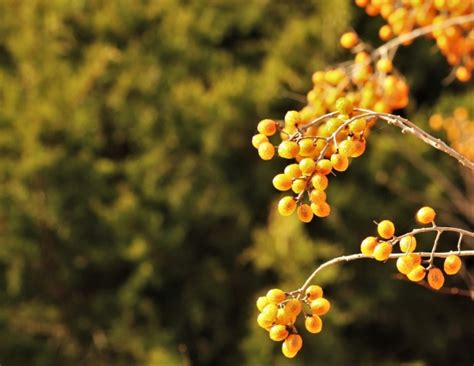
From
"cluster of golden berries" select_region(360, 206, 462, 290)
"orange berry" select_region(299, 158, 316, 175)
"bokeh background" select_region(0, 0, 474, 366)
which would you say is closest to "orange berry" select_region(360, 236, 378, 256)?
"cluster of golden berries" select_region(360, 206, 462, 290)

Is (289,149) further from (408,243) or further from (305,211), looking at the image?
(408,243)

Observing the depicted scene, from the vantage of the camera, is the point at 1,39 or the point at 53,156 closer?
the point at 53,156

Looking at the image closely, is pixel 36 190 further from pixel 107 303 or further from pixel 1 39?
pixel 1 39

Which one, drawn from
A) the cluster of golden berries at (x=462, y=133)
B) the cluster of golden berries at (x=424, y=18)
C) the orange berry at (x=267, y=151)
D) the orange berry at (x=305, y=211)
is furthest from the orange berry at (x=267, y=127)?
the cluster of golden berries at (x=462, y=133)

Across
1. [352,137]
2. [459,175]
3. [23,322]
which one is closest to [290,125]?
[352,137]

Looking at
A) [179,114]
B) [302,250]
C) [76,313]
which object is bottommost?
[76,313]

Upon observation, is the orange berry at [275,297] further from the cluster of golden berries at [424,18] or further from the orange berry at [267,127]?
the cluster of golden berries at [424,18]
